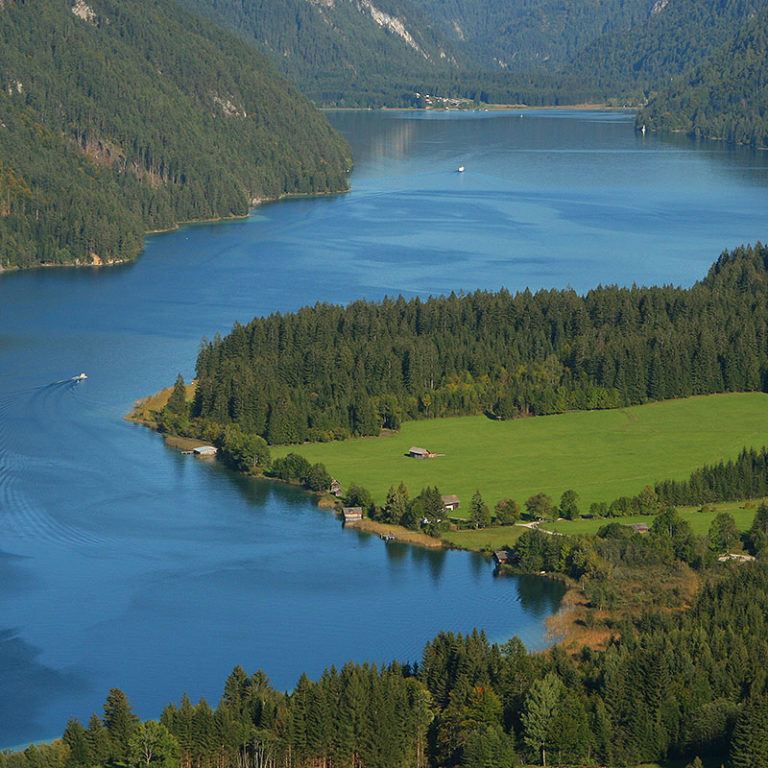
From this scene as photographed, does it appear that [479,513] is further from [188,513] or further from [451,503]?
[188,513]

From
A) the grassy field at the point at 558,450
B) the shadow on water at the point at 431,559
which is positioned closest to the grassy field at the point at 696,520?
the grassy field at the point at 558,450

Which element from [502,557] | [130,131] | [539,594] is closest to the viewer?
[539,594]

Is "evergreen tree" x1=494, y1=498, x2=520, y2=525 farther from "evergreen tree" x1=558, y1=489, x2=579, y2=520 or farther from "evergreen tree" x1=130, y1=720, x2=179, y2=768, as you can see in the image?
"evergreen tree" x1=130, y1=720, x2=179, y2=768

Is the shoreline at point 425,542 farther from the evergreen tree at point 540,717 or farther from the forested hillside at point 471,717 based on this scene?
the evergreen tree at point 540,717

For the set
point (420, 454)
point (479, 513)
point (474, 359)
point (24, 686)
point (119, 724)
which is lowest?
point (24, 686)

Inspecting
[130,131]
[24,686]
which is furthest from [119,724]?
[130,131]

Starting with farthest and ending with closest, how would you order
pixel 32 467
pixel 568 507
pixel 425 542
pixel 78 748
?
1. pixel 32 467
2. pixel 568 507
3. pixel 425 542
4. pixel 78 748

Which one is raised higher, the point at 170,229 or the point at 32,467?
the point at 170,229
